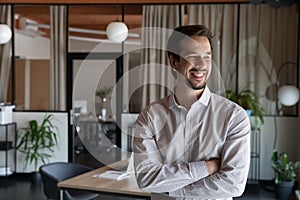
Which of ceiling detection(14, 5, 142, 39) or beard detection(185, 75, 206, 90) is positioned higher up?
ceiling detection(14, 5, 142, 39)

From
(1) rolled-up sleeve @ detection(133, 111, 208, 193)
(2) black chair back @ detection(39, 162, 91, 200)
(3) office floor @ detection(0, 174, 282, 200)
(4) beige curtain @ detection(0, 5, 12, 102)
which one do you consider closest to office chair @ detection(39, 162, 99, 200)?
(2) black chair back @ detection(39, 162, 91, 200)

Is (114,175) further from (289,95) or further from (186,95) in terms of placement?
(289,95)

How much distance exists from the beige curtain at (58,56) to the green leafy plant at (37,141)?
315 mm

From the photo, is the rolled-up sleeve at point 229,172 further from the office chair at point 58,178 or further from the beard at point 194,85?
Answer: the office chair at point 58,178

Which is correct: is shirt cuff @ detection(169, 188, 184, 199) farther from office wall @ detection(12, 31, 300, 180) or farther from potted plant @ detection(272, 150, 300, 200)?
office wall @ detection(12, 31, 300, 180)

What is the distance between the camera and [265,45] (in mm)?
6188

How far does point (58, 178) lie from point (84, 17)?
3.77 meters

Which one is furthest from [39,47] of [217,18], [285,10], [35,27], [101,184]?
[101,184]

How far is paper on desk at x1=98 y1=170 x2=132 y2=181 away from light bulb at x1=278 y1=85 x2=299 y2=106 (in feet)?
10.5

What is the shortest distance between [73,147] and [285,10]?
388 cm

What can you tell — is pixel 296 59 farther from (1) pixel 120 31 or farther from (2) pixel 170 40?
(2) pixel 170 40

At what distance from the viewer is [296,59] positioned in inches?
239

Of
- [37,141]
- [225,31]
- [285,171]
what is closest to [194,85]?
[285,171]

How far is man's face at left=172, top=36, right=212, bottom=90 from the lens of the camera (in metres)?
1.52
